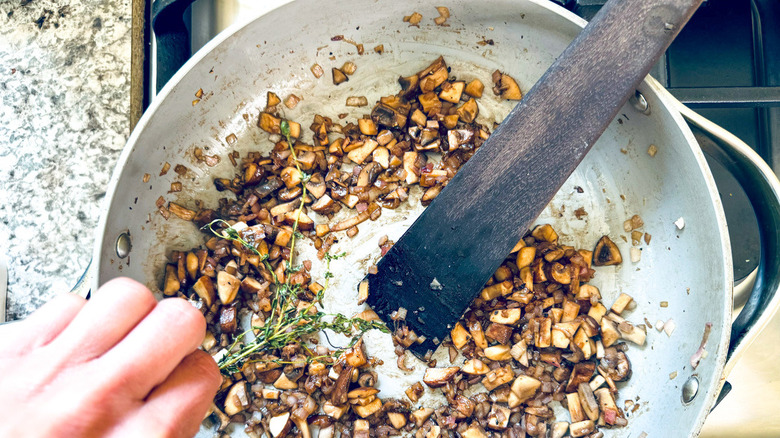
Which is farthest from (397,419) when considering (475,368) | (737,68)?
(737,68)

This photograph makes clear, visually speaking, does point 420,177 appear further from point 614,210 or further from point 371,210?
point 614,210

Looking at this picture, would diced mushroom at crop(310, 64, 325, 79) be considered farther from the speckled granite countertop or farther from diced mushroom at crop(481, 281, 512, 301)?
diced mushroom at crop(481, 281, 512, 301)

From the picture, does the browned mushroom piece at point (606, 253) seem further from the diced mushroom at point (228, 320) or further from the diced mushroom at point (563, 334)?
the diced mushroom at point (228, 320)

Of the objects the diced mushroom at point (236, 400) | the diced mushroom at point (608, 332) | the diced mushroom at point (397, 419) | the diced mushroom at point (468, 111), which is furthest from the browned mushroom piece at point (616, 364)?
the diced mushroom at point (236, 400)

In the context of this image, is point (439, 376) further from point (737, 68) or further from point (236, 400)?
point (737, 68)

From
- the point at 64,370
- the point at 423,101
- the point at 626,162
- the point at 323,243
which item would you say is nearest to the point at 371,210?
the point at 323,243

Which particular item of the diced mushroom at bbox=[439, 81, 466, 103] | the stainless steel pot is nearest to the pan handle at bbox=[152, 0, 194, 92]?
Answer: the stainless steel pot
